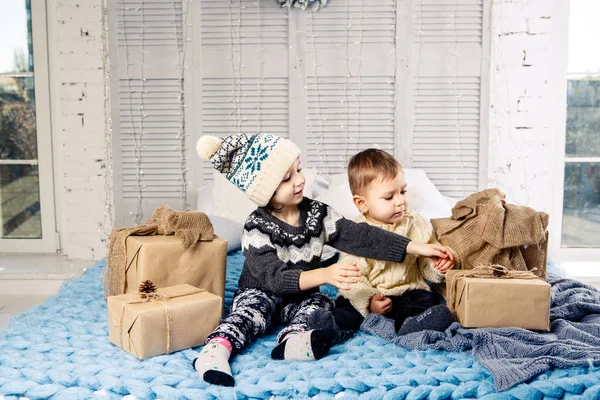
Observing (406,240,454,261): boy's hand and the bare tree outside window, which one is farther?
the bare tree outside window

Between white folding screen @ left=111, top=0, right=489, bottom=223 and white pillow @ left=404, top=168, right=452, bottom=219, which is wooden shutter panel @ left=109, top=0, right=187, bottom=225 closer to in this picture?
white folding screen @ left=111, top=0, right=489, bottom=223

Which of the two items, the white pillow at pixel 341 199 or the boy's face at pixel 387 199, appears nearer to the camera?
the boy's face at pixel 387 199

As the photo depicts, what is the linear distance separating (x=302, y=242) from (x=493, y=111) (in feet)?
6.04

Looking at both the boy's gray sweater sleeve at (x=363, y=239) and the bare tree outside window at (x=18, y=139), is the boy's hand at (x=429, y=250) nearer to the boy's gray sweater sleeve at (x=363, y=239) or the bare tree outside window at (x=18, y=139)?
the boy's gray sweater sleeve at (x=363, y=239)

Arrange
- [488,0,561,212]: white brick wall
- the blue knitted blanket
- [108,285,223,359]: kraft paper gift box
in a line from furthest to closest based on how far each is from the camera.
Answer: [488,0,561,212]: white brick wall
[108,285,223,359]: kraft paper gift box
the blue knitted blanket

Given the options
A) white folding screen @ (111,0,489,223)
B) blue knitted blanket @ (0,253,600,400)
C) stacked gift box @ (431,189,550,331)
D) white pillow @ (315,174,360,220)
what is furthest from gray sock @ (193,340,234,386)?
white folding screen @ (111,0,489,223)

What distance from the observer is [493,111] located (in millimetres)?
3254

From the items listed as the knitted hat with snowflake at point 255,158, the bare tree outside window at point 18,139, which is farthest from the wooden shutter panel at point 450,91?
the bare tree outside window at point 18,139

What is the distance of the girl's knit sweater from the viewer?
1731 millimetres

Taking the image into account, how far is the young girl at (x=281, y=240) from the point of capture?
1.65 m

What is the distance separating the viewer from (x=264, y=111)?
3.32 metres

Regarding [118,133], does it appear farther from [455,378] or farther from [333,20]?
[455,378]

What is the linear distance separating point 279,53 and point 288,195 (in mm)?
1680

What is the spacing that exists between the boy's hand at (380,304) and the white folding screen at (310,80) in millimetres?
1592
